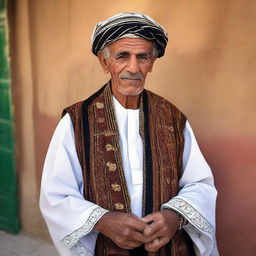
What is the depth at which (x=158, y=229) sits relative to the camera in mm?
2062

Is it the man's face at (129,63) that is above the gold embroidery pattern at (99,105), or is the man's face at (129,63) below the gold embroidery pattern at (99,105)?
above

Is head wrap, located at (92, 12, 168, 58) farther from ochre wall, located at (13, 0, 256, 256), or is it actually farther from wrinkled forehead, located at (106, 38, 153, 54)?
ochre wall, located at (13, 0, 256, 256)

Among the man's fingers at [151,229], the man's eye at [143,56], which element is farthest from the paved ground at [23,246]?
the man's eye at [143,56]

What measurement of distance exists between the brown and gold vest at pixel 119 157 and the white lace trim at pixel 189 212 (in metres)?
0.08

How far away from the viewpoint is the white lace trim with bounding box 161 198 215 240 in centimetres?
216

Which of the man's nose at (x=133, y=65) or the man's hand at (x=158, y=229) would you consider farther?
the man's nose at (x=133, y=65)

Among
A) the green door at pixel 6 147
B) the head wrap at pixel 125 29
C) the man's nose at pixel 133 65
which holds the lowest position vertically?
the green door at pixel 6 147

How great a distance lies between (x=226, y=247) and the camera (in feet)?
9.53

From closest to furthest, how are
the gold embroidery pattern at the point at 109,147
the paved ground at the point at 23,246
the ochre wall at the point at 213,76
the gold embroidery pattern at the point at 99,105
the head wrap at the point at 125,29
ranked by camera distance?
1. the head wrap at the point at 125,29
2. the gold embroidery pattern at the point at 109,147
3. the gold embroidery pattern at the point at 99,105
4. the ochre wall at the point at 213,76
5. the paved ground at the point at 23,246

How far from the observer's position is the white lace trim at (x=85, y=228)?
2059 mm

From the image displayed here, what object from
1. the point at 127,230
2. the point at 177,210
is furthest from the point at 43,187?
the point at 177,210

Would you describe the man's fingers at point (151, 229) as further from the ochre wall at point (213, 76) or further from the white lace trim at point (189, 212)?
the ochre wall at point (213, 76)

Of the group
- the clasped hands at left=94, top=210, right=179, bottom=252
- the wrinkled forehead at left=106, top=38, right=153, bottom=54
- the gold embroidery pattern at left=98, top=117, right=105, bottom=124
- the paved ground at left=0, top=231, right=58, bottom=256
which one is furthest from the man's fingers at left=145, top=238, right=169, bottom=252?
the paved ground at left=0, top=231, right=58, bottom=256

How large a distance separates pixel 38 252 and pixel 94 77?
182 cm
